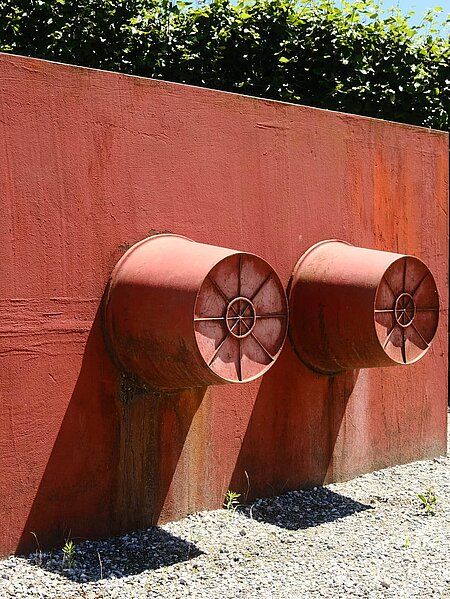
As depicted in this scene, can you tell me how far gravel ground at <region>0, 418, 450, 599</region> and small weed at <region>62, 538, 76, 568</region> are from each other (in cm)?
2

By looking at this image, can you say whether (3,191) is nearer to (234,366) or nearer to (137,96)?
(137,96)

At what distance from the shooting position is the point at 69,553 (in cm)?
504

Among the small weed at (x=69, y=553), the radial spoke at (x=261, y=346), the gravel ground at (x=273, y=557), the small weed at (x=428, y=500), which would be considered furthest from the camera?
the small weed at (x=428, y=500)

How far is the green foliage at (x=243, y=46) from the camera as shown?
9680 millimetres

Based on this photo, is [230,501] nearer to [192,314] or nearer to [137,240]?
[192,314]

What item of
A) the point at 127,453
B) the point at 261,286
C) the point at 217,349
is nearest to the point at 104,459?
the point at 127,453

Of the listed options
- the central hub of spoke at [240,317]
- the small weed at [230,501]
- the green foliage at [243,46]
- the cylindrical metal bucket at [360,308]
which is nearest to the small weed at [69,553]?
the small weed at [230,501]

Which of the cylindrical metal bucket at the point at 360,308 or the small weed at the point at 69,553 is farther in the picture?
the cylindrical metal bucket at the point at 360,308

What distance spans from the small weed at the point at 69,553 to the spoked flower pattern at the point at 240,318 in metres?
1.28

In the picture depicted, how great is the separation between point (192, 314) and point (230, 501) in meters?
1.72

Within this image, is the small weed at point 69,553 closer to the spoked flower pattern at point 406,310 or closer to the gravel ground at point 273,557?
the gravel ground at point 273,557

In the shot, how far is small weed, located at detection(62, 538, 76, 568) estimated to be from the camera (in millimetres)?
5004

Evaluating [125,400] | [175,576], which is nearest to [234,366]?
[125,400]

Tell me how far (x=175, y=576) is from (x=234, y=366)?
1188mm
